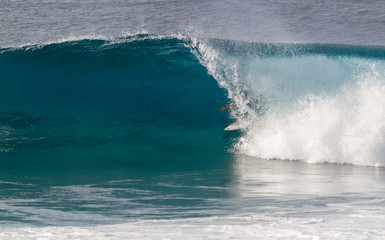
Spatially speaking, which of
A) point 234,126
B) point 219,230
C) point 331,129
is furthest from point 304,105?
point 219,230

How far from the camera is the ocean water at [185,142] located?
4.08 meters

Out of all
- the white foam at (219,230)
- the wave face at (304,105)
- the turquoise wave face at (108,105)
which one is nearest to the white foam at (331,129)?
the wave face at (304,105)

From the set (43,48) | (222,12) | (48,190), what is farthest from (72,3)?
(48,190)

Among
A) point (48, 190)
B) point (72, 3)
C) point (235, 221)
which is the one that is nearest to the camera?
point (235, 221)

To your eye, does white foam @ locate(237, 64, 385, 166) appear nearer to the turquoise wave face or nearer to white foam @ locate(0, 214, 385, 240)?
the turquoise wave face

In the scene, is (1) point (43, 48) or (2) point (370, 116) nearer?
(2) point (370, 116)

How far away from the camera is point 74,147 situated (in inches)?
353

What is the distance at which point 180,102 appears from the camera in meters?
11.0

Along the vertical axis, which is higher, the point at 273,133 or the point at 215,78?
the point at 215,78

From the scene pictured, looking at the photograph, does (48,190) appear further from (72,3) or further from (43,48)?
(72,3)

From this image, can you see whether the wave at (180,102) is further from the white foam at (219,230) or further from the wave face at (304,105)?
the white foam at (219,230)

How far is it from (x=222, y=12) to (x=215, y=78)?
11.8 m

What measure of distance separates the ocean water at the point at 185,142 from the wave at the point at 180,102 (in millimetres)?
29

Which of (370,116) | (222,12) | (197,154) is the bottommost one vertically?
(197,154)
